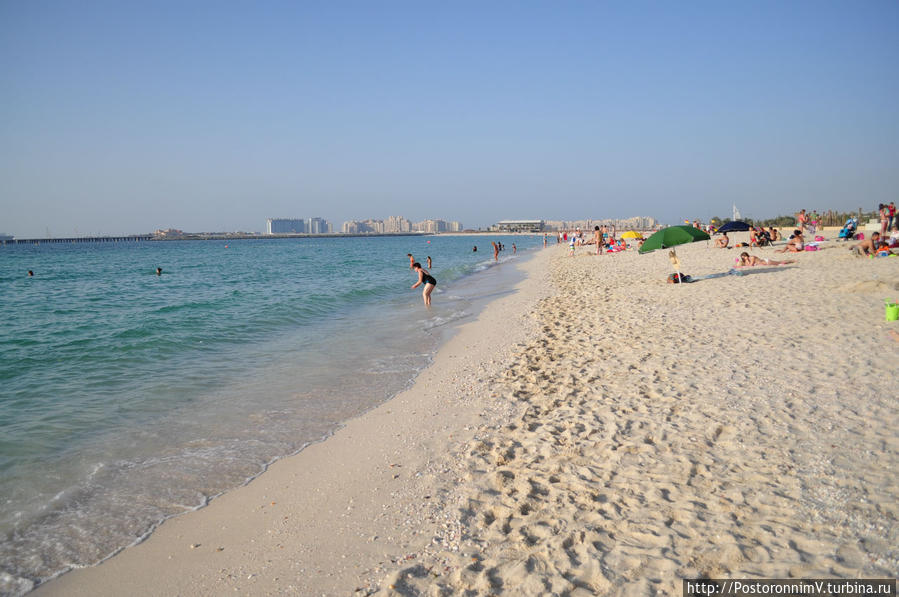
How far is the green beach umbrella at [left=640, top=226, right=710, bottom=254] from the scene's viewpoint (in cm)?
1448

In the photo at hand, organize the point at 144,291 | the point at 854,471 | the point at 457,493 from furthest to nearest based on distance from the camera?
the point at 144,291, the point at 457,493, the point at 854,471

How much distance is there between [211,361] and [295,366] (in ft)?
6.47

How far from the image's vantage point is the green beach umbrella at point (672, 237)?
14477 mm

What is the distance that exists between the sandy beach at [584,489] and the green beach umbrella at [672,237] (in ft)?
24.6

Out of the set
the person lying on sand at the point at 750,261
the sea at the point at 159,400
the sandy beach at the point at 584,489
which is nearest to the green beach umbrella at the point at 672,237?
the person lying on sand at the point at 750,261

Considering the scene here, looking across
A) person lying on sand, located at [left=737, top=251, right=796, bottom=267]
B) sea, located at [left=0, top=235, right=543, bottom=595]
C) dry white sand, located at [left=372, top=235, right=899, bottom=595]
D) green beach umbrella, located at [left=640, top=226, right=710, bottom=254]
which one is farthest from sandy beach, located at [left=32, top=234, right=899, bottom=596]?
person lying on sand, located at [left=737, top=251, right=796, bottom=267]

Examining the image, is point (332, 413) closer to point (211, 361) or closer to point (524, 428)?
point (524, 428)

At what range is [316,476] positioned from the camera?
4.53 metres

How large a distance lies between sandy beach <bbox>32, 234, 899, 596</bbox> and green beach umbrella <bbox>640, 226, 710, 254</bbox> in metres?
7.49

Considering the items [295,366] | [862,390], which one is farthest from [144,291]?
[862,390]

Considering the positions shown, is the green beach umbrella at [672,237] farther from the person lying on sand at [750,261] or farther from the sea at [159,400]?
the sea at [159,400]

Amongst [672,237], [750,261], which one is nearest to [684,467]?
[672,237]

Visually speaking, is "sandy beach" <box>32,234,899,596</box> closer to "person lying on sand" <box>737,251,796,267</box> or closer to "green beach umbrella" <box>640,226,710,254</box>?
"green beach umbrella" <box>640,226,710,254</box>

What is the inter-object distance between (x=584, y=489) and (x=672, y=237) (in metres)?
12.9
